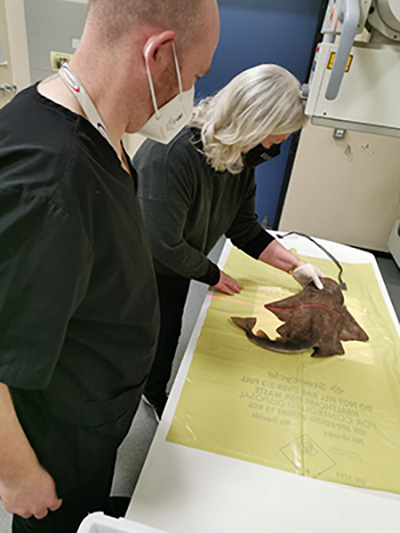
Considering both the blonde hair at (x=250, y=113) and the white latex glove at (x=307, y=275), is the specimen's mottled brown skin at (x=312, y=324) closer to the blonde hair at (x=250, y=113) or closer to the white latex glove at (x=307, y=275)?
the white latex glove at (x=307, y=275)

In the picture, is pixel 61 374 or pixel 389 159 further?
pixel 389 159

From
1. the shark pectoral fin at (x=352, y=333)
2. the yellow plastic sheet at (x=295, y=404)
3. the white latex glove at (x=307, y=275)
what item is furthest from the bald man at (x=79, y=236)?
the white latex glove at (x=307, y=275)

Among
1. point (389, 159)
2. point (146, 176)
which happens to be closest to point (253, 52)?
point (389, 159)

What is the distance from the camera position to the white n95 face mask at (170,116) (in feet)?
2.11

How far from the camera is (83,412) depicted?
2.39 ft

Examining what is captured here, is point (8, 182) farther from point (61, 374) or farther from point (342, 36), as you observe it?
point (342, 36)

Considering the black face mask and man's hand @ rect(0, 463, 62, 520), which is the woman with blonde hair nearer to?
the black face mask

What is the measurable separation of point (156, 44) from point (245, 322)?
3.20 feet

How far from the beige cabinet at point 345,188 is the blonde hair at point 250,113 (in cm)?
201

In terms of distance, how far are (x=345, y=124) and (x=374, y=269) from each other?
115 centimetres

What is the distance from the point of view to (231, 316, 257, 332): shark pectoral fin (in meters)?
1.31

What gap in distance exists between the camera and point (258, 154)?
4.13 ft

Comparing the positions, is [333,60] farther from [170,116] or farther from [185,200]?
[185,200]

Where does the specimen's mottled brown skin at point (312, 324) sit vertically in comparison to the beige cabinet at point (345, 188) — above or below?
above
